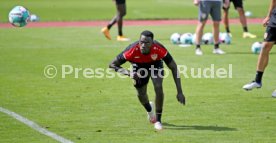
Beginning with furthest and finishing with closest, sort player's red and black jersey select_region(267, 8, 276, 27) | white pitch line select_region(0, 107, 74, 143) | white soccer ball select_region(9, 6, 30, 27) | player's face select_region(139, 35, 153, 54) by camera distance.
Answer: white soccer ball select_region(9, 6, 30, 27) → player's red and black jersey select_region(267, 8, 276, 27) → player's face select_region(139, 35, 153, 54) → white pitch line select_region(0, 107, 74, 143)

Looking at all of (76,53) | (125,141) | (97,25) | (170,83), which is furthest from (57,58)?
(97,25)

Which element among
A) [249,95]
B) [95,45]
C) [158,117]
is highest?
[158,117]

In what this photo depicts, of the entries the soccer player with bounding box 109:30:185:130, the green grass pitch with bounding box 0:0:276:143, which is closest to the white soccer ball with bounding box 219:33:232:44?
the green grass pitch with bounding box 0:0:276:143

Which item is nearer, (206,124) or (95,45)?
(206,124)

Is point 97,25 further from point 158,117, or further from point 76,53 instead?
point 158,117

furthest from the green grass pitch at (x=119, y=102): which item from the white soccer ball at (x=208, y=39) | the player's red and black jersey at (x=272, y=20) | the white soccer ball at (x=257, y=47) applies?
the player's red and black jersey at (x=272, y=20)

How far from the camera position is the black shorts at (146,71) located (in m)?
10.8

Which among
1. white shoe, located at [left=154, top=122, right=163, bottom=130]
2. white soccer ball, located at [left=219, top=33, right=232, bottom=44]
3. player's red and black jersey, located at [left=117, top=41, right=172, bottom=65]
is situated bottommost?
white soccer ball, located at [left=219, top=33, right=232, bottom=44]

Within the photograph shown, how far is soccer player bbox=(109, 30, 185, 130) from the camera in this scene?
10.5 meters

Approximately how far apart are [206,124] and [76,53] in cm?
1001

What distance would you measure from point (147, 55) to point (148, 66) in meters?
0.28

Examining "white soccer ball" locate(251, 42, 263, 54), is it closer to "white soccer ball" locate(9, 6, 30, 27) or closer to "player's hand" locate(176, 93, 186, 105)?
"white soccer ball" locate(9, 6, 30, 27)

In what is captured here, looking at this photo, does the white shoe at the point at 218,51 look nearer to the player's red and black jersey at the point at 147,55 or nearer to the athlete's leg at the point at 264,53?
the athlete's leg at the point at 264,53

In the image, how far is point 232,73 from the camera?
16.5 m
